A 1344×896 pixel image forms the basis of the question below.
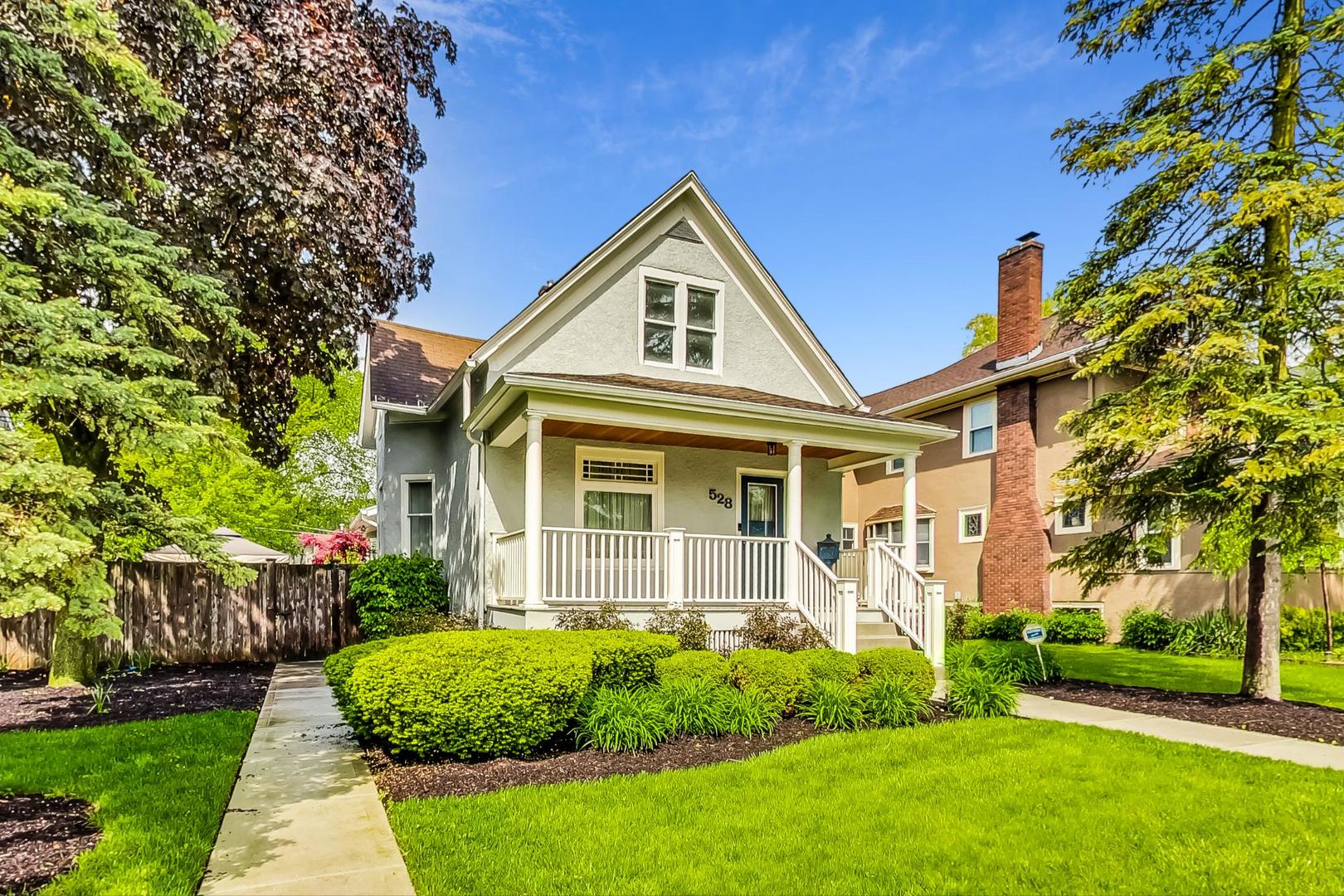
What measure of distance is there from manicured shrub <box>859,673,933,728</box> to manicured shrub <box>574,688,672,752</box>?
7.51 feet

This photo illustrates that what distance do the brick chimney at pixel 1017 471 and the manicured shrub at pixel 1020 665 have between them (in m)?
7.65

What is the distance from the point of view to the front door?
531 inches

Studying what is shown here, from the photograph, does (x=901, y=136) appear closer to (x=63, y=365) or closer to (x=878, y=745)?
(x=878, y=745)

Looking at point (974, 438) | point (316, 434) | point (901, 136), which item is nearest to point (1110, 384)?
point (974, 438)

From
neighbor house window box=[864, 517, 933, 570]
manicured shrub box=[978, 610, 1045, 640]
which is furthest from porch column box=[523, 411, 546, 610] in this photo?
neighbor house window box=[864, 517, 933, 570]

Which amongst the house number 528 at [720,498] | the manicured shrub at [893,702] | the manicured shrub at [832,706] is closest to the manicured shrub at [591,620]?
the manicured shrub at [832,706]

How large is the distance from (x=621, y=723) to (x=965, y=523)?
637 inches

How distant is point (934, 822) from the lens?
5.12 meters

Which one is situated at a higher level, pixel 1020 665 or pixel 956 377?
pixel 956 377

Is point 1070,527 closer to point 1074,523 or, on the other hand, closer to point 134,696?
point 1074,523

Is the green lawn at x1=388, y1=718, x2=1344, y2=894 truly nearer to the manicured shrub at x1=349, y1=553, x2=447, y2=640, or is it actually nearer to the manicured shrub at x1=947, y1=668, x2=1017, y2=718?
the manicured shrub at x1=947, y1=668, x2=1017, y2=718

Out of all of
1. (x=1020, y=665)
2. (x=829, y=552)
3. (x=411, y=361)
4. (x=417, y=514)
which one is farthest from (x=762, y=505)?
(x=411, y=361)

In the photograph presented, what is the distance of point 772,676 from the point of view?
834 cm

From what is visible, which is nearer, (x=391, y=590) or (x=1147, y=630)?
(x=391, y=590)
